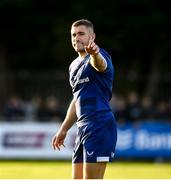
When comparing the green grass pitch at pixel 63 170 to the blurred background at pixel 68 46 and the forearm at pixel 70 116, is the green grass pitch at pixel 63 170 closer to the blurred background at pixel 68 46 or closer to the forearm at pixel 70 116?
the blurred background at pixel 68 46

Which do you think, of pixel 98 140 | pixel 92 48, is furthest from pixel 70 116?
pixel 92 48

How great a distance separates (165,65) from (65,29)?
170 inches

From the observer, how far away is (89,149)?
30.8 feet

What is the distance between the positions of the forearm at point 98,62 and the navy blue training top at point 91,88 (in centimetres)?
15

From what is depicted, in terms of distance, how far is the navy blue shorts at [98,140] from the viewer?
936 cm

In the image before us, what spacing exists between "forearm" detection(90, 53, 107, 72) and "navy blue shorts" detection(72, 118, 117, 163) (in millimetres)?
632

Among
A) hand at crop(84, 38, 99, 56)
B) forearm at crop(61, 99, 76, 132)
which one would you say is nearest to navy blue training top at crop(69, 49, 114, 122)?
forearm at crop(61, 99, 76, 132)

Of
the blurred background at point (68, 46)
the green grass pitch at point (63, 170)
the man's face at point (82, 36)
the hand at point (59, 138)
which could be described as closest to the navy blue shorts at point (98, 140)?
the hand at point (59, 138)

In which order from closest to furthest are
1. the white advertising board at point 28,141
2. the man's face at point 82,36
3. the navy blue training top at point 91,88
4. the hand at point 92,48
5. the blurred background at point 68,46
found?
the hand at point 92,48 < the man's face at point 82,36 < the navy blue training top at point 91,88 < the white advertising board at point 28,141 < the blurred background at point 68,46

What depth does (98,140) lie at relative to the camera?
9.40 m

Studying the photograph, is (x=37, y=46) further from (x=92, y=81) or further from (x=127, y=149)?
(x=92, y=81)

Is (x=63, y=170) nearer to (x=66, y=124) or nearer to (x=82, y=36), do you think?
(x=66, y=124)

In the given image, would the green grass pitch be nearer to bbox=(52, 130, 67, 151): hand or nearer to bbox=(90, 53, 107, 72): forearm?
bbox=(52, 130, 67, 151): hand

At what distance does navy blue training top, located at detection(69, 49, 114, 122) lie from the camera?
9.34 metres
